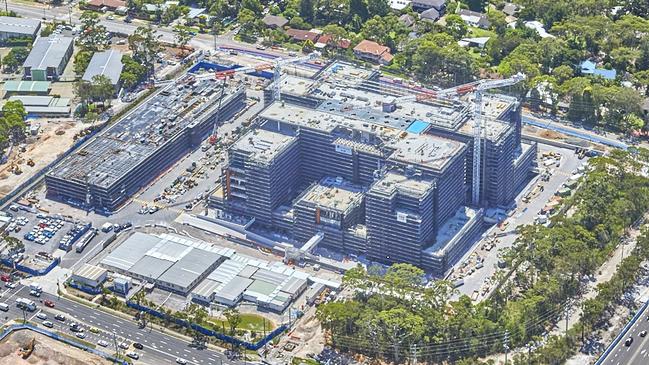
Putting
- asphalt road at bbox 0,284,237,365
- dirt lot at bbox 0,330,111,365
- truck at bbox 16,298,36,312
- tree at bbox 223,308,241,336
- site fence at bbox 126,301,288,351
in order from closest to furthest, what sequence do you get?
1. dirt lot at bbox 0,330,111,365
2. asphalt road at bbox 0,284,237,365
3. site fence at bbox 126,301,288,351
4. tree at bbox 223,308,241,336
5. truck at bbox 16,298,36,312

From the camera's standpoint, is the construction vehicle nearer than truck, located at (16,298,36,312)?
Yes

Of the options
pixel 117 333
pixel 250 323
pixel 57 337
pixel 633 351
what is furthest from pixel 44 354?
pixel 633 351

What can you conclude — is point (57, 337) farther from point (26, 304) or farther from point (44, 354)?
point (26, 304)

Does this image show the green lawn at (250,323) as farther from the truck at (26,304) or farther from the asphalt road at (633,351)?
the asphalt road at (633,351)

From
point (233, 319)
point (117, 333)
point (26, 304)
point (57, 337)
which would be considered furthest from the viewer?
point (26, 304)

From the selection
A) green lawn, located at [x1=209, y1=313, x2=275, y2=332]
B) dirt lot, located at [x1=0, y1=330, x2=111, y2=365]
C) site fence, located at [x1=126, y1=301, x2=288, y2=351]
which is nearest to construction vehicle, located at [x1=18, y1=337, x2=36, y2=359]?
dirt lot, located at [x1=0, y1=330, x2=111, y2=365]

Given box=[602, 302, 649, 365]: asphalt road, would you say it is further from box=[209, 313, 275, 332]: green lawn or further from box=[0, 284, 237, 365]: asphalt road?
box=[0, 284, 237, 365]: asphalt road

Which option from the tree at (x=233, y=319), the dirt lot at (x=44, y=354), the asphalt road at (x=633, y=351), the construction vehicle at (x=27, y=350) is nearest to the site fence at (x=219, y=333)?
the tree at (x=233, y=319)
